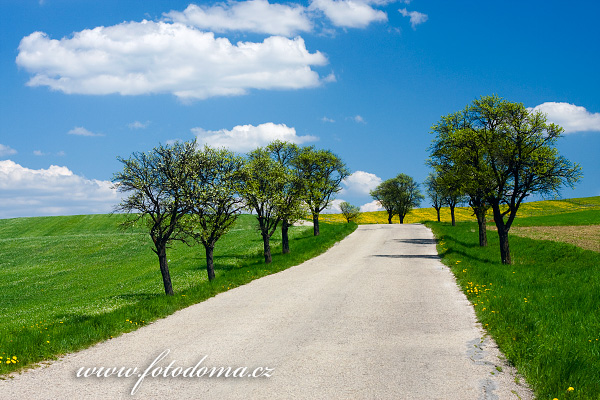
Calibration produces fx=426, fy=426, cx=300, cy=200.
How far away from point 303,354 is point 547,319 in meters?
7.29

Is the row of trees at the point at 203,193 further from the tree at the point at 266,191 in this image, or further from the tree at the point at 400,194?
the tree at the point at 400,194

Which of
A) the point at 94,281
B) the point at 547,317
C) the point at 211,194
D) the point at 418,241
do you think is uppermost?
the point at 211,194

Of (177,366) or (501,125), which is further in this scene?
(501,125)

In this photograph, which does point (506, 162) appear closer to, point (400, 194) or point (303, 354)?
point (303, 354)

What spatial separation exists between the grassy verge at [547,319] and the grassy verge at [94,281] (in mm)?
10687

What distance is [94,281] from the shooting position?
38.2m

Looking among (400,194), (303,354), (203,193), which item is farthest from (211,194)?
(400,194)

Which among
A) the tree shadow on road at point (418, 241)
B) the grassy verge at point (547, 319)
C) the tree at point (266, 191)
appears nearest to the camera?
the grassy verge at point (547, 319)

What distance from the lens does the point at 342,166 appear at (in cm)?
5725

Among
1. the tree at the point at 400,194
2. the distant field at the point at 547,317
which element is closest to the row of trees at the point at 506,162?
the distant field at the point at 547,317

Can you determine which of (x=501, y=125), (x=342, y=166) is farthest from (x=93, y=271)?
(x=501, y=125)

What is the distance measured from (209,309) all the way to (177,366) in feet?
21.0

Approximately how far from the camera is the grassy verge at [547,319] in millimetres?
7848

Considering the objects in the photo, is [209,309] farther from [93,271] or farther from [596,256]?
[93,271]
